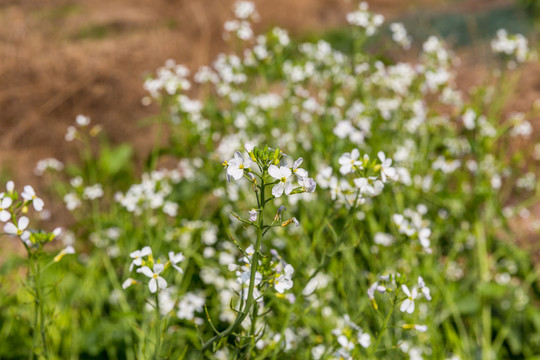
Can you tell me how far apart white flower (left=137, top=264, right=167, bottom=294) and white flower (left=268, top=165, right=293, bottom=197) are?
21.5 inches

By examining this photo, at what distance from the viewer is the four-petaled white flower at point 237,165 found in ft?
4.09

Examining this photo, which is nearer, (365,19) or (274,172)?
(274,172)

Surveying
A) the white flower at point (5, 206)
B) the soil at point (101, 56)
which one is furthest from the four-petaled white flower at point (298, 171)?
the soil at point (101, 56)

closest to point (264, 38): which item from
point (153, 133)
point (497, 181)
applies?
point (497, 181)

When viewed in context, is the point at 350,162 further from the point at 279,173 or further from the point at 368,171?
the point at 279,173

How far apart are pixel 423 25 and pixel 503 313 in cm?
473

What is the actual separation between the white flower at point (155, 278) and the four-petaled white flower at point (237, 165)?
522 mm

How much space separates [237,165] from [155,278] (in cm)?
58

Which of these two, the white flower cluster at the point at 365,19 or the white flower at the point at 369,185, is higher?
the white flower cluster at the point at 365,19

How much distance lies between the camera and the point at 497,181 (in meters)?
3.41

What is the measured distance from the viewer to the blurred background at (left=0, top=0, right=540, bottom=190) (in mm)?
5691

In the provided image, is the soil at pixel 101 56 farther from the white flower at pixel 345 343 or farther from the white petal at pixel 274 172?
the white petal at pixel 274 172

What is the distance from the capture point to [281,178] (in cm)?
128

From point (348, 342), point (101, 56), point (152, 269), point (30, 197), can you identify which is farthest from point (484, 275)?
point (101, 56)
